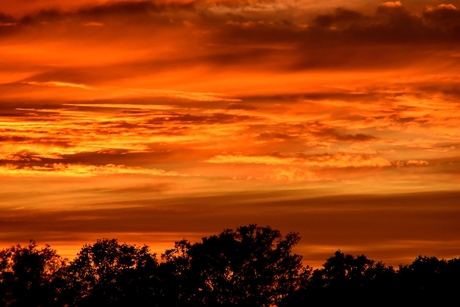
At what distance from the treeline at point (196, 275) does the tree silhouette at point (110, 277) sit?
0.12m

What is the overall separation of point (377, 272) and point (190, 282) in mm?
22755

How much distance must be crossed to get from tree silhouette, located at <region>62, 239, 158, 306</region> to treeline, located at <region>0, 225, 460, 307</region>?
0.40ft

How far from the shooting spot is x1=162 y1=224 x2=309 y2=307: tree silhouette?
119250 mm

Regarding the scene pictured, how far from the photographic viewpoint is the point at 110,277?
12269 centimetres

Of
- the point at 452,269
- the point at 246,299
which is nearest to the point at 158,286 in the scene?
the point at 246,299

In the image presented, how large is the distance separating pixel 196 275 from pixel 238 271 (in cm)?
522

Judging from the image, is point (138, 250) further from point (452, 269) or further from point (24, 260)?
point (452, 269)

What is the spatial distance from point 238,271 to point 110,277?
52.3ft

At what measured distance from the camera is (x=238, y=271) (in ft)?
396

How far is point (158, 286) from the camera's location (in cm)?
12244

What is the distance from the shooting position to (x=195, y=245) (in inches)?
4875

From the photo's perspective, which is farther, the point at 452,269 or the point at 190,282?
the point at 190,282

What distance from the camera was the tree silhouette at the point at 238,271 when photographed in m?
119

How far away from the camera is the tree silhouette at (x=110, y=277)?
12012cm
